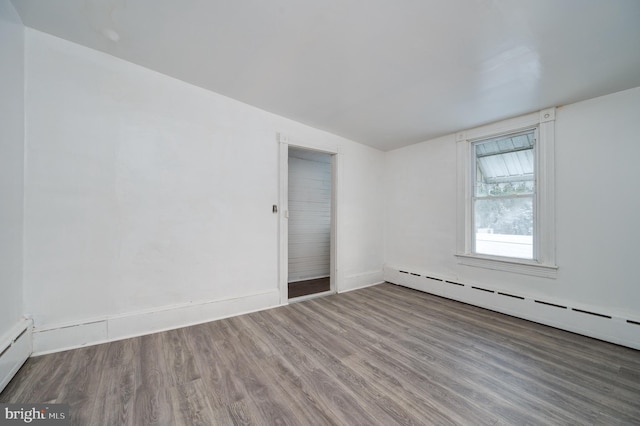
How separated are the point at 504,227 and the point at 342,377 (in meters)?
2.88

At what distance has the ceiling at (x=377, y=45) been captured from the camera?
157cm

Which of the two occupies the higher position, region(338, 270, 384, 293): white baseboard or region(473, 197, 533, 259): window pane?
region(473, 197, 533, 259): window pane

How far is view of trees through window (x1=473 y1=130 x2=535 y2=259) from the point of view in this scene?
115 inches

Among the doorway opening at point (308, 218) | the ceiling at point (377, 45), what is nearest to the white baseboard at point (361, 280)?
the doorway opening at point (308, 218)

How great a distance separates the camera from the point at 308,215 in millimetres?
4777

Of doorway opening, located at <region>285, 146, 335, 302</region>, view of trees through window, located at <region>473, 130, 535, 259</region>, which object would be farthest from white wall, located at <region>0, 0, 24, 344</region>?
view of trees through window, located at <region>473, 130, 535, 259</region>

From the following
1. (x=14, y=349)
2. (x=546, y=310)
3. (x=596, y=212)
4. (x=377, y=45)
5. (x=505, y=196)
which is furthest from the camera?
(x=505, y=196)

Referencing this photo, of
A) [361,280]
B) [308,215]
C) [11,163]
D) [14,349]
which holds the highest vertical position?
[11,163]

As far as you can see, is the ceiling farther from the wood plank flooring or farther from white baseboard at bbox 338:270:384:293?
the wood plank flooring

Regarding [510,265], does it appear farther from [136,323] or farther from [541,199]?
[136,323]

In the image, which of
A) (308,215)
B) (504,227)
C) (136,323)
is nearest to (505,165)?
(504,227)

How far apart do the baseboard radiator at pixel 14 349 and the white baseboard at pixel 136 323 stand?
0.10 metres

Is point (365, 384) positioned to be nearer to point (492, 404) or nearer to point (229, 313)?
point (492, 404)

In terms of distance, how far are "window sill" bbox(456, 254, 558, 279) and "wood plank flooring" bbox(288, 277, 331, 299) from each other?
218 centimetres
